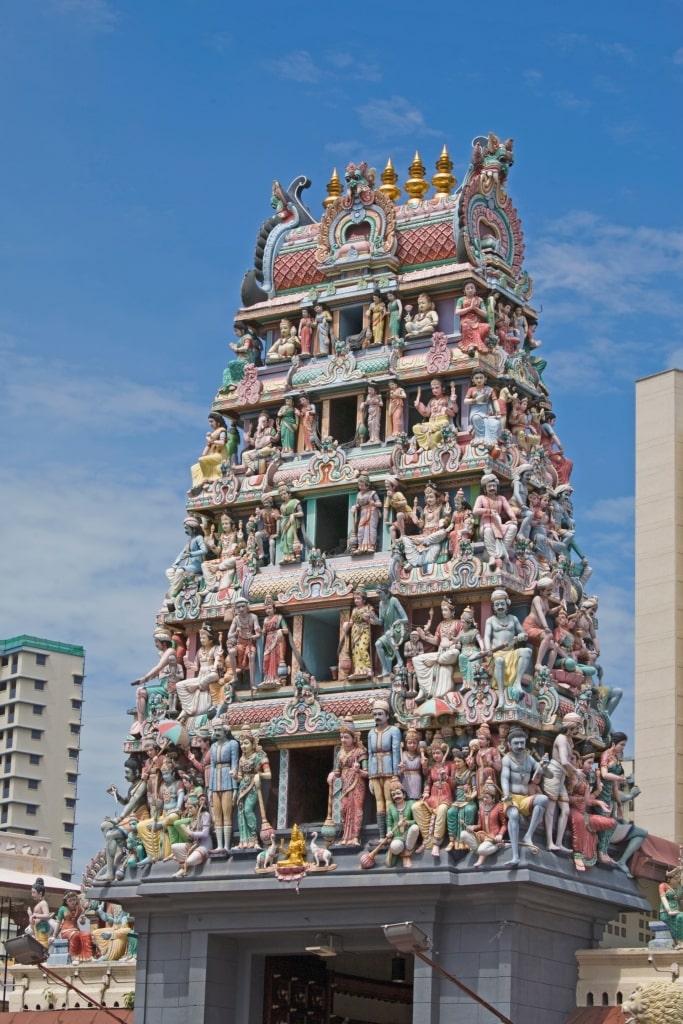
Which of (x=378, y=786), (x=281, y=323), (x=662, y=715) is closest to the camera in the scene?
(x=378, y=786)

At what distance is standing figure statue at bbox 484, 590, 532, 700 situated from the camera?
123ft

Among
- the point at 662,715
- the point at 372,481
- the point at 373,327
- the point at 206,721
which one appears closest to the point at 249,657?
the point at 206,721

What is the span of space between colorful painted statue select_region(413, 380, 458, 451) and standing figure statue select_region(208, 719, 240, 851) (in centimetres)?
683

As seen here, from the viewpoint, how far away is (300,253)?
4394 cm

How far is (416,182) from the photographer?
144 feet

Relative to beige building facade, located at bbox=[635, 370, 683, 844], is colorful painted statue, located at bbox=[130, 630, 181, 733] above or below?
below

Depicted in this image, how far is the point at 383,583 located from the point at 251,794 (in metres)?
4.72

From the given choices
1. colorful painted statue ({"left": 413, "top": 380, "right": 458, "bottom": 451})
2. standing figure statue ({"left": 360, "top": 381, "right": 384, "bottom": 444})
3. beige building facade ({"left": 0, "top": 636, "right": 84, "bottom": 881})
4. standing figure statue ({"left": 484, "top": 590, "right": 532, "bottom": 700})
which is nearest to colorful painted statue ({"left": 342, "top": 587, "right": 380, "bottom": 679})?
standing figure statue ({"left": 484, "top": 590, "right": 532, "bottom": 700})

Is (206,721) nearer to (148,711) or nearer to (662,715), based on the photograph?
(148,711)

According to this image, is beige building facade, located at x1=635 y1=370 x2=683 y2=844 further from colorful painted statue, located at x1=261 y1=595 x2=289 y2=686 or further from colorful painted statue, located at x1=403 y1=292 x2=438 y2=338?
colorful painted statue, located at x1=261 y1=595 x2=289 y2=686

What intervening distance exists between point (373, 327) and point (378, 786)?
9766 mm

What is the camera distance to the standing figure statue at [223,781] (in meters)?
39.5

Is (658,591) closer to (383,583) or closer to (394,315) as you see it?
(394,315)

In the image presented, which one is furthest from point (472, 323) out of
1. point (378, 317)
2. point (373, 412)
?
point (373, 412)
